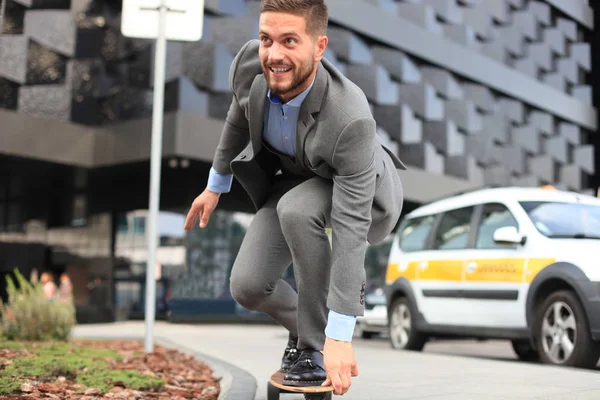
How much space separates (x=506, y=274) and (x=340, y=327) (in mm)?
5103

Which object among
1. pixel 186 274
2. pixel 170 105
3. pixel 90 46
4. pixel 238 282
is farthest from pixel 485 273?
pixel 90 46

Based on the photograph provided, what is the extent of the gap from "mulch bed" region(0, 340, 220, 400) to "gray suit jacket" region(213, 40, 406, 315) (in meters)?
1.37

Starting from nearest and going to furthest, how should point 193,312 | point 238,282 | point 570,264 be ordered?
1. point 238,282
2. point 570,264
3. point 193,312

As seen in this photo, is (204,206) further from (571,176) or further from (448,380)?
(571,176)

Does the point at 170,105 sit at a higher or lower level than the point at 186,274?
higher

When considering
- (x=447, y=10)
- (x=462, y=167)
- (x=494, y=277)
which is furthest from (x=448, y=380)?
(x=447, y=10)

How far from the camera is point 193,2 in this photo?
23.4ft

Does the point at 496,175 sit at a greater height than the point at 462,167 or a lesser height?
lesser

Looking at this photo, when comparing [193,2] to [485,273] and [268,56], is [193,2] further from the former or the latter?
[268,56]

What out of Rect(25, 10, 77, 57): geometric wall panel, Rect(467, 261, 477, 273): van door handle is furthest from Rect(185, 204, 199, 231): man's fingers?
Rect(25, 10, 77, 57): geometric wall panel

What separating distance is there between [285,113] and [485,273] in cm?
522

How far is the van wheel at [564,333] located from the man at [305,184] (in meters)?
3.62

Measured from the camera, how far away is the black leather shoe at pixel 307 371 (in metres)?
3.00

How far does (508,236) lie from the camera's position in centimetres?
726
